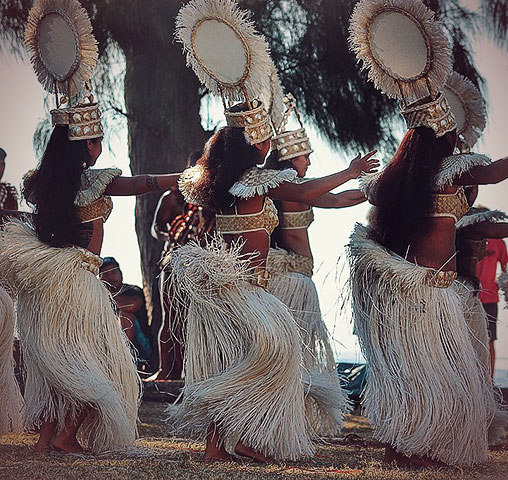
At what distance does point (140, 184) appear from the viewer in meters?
3.46

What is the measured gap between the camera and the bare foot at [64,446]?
3.34 metres

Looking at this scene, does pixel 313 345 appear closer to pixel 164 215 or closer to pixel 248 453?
pixel 248 453

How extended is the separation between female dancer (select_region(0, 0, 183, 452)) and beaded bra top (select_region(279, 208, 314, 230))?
0.96 m

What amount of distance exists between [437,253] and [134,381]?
1.11 metres

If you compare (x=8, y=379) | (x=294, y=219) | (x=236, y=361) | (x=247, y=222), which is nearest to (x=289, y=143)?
(x=294, y=219)

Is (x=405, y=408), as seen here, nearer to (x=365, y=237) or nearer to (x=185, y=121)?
(x=365, y=237)

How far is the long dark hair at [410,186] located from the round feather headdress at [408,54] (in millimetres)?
47

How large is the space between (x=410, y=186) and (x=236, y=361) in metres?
0.79

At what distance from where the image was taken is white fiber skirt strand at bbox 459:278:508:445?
3582 mm

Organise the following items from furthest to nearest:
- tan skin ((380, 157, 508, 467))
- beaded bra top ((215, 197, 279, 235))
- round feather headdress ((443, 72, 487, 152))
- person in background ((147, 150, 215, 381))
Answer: person in background ((147, 150, 215, 381)) → round feather headdress ((443, 72, 487, 152)) → beaded bra top ((215, 197, 279, 235)) → tan skin ((380, 157, 508, 467))

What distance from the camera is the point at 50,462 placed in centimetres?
306

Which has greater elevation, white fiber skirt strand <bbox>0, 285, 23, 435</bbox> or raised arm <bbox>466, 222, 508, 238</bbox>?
raised arm <bbox>466, 222, 508, 238</bbox>

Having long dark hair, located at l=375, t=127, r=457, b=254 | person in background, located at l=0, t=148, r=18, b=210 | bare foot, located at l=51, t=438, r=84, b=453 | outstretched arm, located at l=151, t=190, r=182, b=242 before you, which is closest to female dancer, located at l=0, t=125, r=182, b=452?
bare foot, located at l=51, t=438, r=84, b=453

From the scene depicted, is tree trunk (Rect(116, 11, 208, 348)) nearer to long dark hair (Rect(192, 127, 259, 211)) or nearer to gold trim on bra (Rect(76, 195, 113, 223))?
gold trim on bra (Rect(76, 195, 113, 223))
